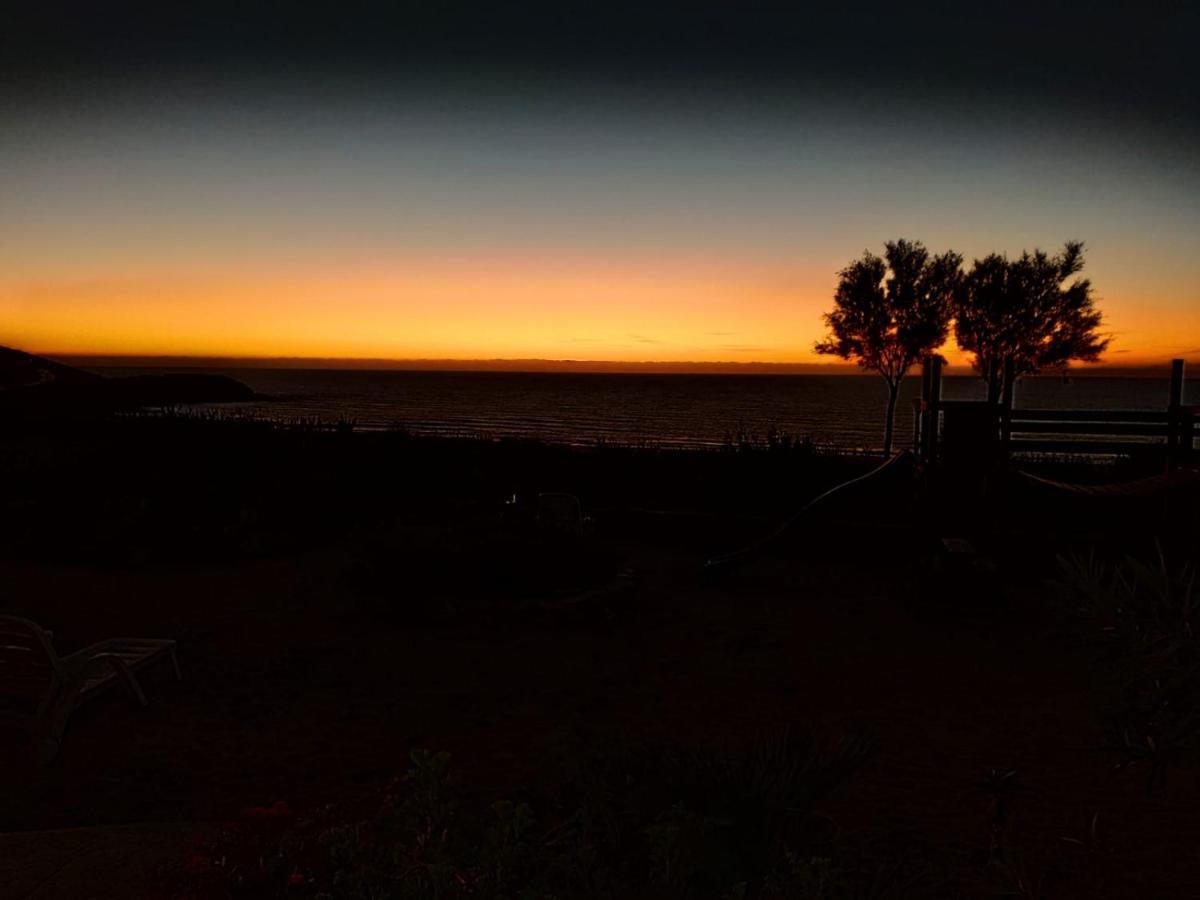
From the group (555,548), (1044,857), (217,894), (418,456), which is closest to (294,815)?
(217,894)

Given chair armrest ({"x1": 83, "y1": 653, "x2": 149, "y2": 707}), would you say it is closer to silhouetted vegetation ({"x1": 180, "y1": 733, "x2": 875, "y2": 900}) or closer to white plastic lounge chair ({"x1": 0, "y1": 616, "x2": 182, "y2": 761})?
white plastic lounge chair ({"x1": 0, "y1": 616, "x2": 182, "y2": 761})

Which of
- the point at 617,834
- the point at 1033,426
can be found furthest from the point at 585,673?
the point at 1033,426

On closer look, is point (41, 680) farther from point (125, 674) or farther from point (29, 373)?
point (29, 373)

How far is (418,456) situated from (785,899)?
13.5 metres

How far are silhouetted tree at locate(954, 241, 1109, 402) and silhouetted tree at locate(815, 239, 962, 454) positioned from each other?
1.00 m

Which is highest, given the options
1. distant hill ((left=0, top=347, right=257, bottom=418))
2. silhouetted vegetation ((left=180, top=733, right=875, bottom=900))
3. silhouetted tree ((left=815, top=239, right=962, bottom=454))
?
silhouetted tree ((left=815, top=239, right=962, bottom=454))

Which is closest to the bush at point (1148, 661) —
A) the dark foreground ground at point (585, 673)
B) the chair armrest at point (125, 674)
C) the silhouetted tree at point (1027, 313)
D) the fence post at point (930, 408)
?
the dark foreground ground at point (585, 673)

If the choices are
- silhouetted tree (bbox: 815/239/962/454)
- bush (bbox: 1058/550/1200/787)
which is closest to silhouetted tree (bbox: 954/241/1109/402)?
silhouetted tree (bbox: 815/239/962/454)

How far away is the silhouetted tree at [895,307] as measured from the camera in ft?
A: 97.2

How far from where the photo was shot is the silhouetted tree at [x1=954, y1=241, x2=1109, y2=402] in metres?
30.4

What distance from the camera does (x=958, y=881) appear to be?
3357 millimetres

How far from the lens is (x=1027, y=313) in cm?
3106

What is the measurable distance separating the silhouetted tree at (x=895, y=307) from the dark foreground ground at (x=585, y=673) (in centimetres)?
1752

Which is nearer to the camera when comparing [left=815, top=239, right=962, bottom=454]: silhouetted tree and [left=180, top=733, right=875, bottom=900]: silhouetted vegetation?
[left=180, top=733, right=875, bottom=900]: silhouetted vegetation
